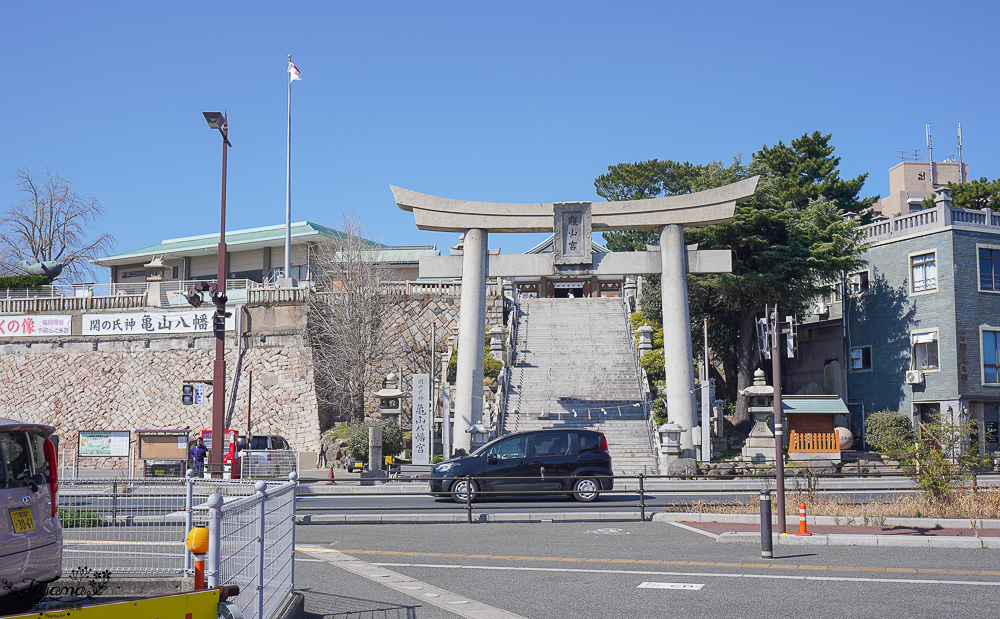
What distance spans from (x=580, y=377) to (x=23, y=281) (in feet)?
97.4

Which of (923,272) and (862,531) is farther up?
(923,272)

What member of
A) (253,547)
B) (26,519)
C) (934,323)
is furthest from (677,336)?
(26,519)

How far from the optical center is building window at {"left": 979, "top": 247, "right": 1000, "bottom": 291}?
109 feet

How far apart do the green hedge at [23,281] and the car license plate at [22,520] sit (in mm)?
41672

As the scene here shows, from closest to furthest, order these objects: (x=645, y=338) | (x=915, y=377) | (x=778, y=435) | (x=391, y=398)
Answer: (x=778, y=435)
(x=391, y=398)
(x=915, y=377)
(x=645, y=338)

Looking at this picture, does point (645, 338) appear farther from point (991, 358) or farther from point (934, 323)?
point (991, 358)

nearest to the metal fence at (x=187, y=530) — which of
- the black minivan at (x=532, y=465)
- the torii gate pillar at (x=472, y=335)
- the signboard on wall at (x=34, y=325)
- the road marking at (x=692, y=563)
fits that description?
the road marking at (x=692, y=563)

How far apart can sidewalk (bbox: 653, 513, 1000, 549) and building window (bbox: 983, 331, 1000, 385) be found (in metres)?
22.1

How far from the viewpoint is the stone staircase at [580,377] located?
28703 millimetres

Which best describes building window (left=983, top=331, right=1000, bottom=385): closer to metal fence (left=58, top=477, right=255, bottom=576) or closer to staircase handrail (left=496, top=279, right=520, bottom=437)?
staircase handrail (left=496, top=279, right=520, bottom=437)

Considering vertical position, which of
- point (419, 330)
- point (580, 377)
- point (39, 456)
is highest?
point (419, 330)

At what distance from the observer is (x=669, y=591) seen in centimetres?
961

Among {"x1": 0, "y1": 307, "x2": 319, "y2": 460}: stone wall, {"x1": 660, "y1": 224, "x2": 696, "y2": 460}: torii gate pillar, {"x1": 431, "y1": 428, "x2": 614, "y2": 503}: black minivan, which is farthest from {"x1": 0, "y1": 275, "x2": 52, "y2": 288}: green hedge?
{"x1": 431, "y1": 428, "x2": 614, "y2": 503}: black minivan

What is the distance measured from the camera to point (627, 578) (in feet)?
34.2
